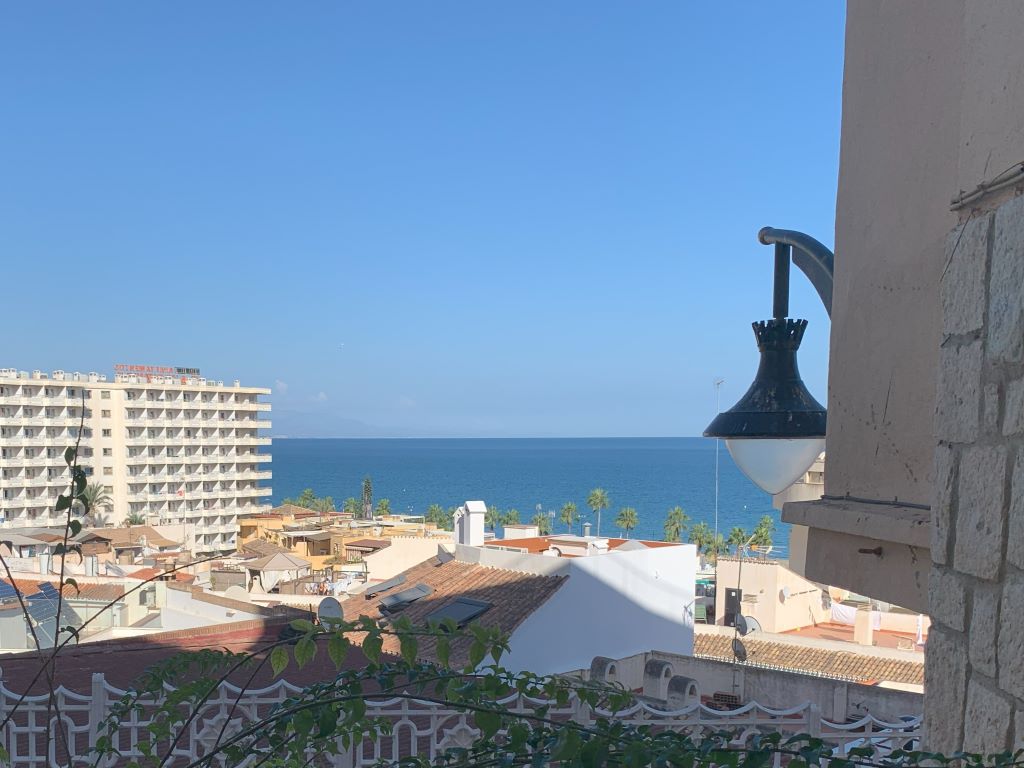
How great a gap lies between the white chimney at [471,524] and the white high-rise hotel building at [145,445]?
183 ft

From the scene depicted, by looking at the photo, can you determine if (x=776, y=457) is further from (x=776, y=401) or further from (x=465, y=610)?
(x=465, y=610)

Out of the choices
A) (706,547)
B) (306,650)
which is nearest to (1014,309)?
(306,650)

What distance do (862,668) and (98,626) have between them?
1571 cm

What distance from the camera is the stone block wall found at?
5.52ft

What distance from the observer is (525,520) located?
127875mm

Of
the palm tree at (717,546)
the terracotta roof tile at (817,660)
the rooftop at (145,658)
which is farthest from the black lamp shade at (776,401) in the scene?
the palm tree at (717,546)

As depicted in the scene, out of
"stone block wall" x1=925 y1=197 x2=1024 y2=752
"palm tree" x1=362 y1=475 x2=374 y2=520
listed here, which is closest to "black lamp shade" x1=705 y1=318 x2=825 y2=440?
"stone block wall" x1=925 y1=197 x2=1024 y2=752

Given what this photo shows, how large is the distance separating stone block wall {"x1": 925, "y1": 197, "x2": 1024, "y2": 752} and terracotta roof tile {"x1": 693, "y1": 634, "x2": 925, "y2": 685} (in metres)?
16.6

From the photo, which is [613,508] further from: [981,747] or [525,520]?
[981,747]

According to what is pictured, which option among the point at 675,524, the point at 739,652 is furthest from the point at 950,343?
the point at 675,524

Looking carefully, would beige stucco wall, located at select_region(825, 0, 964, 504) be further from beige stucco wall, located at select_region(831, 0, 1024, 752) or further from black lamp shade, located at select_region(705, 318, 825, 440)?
black lamp shade, located at select_region(705, 318, 825, 440)

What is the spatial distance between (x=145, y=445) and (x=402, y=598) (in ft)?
244

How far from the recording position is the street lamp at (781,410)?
3.29 m

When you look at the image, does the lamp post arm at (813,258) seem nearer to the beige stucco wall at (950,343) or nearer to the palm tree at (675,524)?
the beige stucco wall at (950,343)
